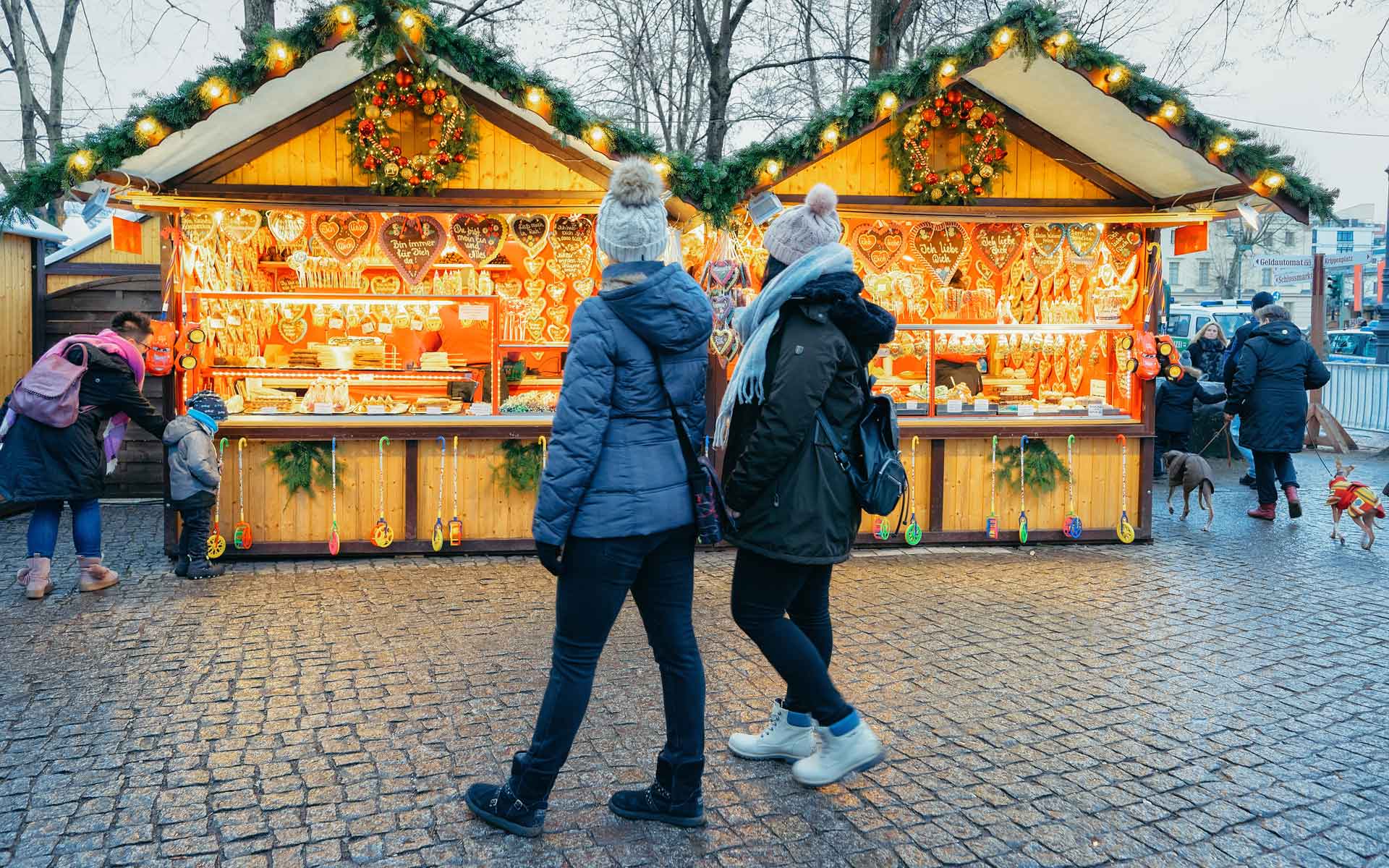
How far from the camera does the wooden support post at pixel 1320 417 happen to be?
15250 mm

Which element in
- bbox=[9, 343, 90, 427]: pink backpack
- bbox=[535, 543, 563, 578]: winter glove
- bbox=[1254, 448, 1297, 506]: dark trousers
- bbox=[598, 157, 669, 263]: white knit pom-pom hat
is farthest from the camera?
bbox=[1254, 448, 1297, 506]: dark trousers

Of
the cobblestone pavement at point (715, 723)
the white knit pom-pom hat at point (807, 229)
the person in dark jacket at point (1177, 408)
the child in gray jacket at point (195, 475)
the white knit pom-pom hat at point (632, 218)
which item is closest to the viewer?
the white knit pom-pom hat at point (632, 218)

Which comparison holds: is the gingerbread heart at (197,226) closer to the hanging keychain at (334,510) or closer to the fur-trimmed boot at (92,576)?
the hanging keychain at (334,510)

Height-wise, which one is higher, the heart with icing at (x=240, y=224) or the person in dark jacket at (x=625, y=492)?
the heart with icing at (x=240, y=224)

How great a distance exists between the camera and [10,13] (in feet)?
69.4

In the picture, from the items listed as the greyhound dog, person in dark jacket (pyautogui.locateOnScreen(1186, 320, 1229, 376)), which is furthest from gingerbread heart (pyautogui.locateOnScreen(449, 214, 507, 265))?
person in dark jacket (pyautogui.locateOnScreen(1186, 320, 1229, 376))

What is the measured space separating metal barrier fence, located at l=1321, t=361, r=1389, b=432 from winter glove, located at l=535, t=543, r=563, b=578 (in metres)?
17.1

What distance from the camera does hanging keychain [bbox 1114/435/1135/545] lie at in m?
8.86

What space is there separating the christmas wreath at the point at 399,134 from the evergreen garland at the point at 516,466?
2007mm

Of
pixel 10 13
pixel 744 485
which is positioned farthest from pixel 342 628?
pixel 10 13

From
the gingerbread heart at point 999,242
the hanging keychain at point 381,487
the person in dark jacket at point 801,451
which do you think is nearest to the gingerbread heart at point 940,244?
the gingerbread heart at point 999,242

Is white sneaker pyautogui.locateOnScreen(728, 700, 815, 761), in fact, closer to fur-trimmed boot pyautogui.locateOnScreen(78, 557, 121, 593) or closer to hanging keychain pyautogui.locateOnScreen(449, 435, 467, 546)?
hanging keychain pyautogui.locateOnScreen(449, 435, 467, 546)

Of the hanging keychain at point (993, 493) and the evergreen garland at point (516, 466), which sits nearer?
the evergreen garland at point (516, 466)

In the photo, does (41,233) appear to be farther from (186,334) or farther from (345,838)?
(345,838)
